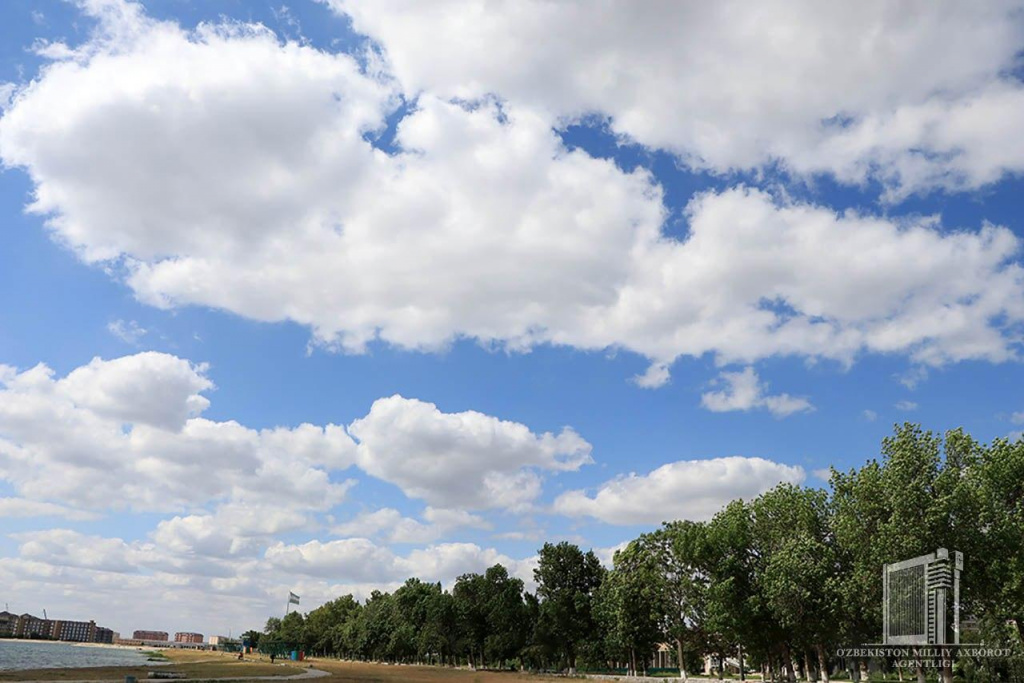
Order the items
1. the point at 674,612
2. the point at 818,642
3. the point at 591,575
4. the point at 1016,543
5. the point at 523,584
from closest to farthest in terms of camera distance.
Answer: the point at 1016,543 < the point at 818,642 < the point at 674,612 < the point at 591,575 < the point at 523,584

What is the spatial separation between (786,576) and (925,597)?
657 inches

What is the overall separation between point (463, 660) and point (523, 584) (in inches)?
2253

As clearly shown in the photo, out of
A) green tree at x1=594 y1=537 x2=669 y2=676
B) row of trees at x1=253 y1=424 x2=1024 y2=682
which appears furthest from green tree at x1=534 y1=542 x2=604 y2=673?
green tree at x1=594 y1=537 x2=669 y2=676

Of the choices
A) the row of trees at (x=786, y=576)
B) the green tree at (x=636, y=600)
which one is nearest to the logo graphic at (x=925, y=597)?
the row of trees at (x=786, y=576)

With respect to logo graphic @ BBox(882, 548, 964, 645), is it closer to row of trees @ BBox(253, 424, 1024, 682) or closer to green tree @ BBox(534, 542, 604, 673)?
row of trees @ BBox(253, 424, 1024, 682)

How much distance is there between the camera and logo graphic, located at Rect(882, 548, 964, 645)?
54.3m

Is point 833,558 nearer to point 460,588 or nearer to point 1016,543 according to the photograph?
point 1016,543

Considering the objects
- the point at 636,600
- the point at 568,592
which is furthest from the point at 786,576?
the point at 568,592

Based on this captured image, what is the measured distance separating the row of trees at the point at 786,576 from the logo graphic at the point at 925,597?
96cm

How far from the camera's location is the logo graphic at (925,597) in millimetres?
54344

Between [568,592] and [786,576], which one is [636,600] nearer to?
[568,592]

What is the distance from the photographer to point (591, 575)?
127250 millimetres

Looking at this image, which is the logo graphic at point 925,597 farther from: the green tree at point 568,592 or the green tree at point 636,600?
the green tree at point 568,592

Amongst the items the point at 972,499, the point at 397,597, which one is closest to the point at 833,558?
the point at 972,499
